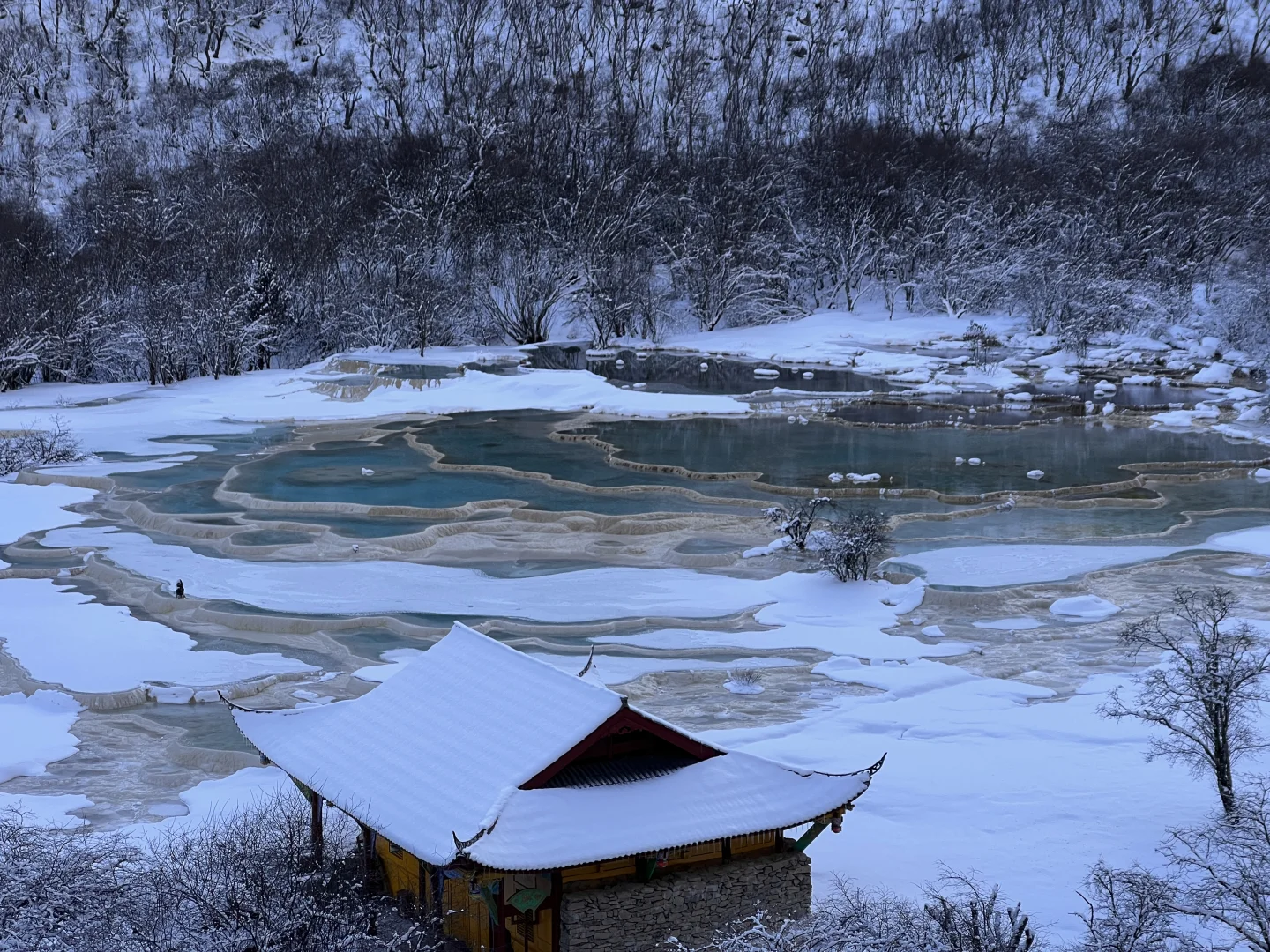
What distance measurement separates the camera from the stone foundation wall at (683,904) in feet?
34.3

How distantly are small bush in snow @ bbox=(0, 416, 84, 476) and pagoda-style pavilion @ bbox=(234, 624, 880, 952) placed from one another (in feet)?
95.5

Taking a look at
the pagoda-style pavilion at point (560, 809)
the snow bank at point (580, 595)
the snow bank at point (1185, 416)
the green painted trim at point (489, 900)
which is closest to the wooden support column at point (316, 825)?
the pagoda-style pavilion at point (560, 809)

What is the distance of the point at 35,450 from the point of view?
38.0 metres

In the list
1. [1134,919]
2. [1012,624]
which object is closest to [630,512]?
[1012,624]

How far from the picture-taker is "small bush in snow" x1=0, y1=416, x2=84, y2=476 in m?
37.4

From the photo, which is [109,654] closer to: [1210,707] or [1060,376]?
[1210,707]

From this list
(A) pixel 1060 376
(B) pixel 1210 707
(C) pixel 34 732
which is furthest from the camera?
(A) pixel 1060 376

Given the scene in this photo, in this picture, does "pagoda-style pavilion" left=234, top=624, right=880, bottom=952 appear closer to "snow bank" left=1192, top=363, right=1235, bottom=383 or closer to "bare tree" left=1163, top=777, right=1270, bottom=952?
"bare tree" left=1163, top=777, right=1270, bottom=952

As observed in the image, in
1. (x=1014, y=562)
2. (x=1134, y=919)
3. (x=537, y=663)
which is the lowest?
(x=1014, y=562)

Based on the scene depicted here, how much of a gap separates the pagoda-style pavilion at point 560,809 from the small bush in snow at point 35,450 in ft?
95.5

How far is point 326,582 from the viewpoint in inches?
1001

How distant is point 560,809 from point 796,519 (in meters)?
18.0

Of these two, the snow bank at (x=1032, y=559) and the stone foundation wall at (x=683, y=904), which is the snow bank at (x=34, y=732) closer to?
the stone foundation wall at (x=683, y=904)

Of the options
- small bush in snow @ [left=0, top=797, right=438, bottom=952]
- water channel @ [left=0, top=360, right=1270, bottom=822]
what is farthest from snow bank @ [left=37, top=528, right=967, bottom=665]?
small bush in snow @ [left=0, top=797, right=438, bottom=952]
